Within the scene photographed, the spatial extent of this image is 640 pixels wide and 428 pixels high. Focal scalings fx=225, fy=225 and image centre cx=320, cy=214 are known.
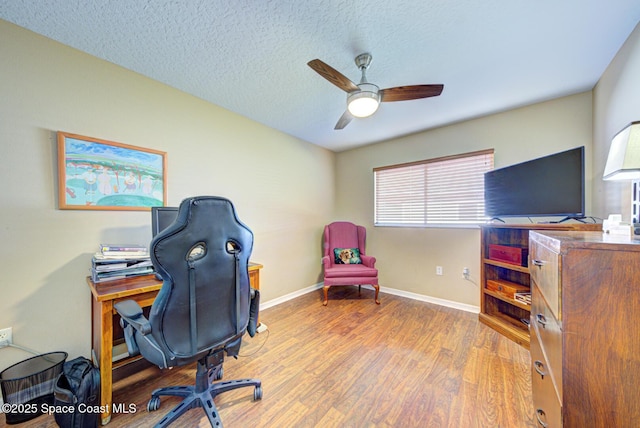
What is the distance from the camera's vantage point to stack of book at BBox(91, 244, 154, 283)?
60.4 inches

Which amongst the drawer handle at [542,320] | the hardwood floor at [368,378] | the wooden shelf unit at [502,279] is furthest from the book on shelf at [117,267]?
the wooden shelf unit at [502,279]

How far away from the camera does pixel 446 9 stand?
1.32m

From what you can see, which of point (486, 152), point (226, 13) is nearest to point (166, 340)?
point (226, 13)

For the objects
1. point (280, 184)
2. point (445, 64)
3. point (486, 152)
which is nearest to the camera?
point (445, 64)

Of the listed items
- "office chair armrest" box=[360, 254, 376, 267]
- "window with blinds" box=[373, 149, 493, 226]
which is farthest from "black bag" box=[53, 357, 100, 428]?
"window with blinds" box=[373, 149, 493, 226]

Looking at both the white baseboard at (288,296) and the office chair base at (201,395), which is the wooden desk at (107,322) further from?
the white baseboard at (288,296)

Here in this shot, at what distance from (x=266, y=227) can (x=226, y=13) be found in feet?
7.01

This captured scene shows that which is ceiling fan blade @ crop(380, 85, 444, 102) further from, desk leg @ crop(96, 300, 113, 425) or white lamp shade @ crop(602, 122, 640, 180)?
desk leg @ crop(96, 300, 113, 425)

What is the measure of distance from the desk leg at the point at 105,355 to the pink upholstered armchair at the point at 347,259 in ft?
6.98

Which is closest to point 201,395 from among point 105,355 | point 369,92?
point 105,355

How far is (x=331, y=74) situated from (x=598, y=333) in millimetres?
1721

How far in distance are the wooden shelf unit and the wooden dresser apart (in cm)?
171

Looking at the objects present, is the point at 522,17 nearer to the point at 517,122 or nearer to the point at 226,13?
the point at 517,122

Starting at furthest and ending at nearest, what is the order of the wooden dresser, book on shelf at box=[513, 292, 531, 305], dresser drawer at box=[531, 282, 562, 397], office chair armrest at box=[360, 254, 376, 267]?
office chair armrest at box=[360, 254, 376, 267] < book on shelf at box=[513, 292, 531, 305] < dresser drawer at box=[531, 282, 562, 397] < the wooden dresser
